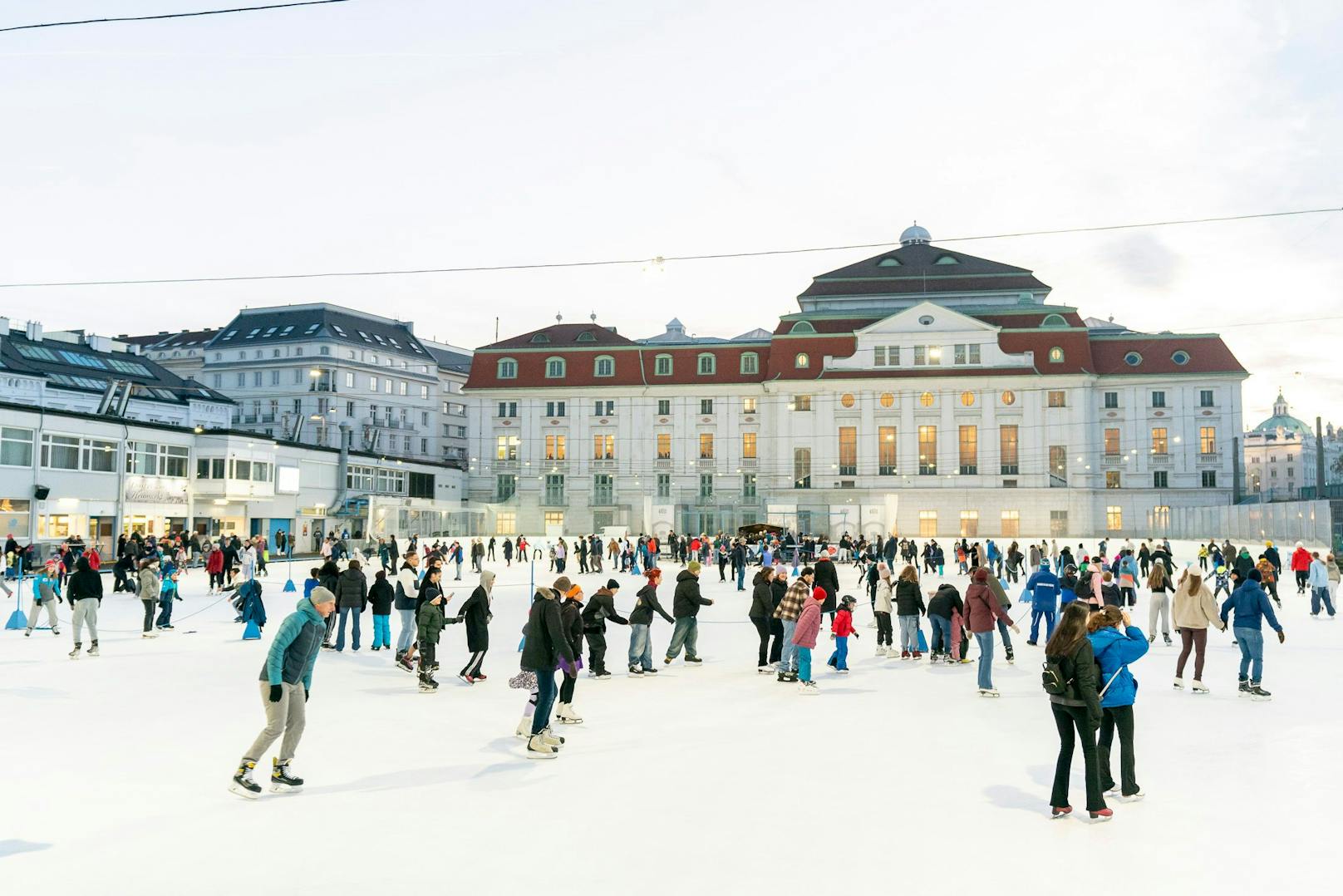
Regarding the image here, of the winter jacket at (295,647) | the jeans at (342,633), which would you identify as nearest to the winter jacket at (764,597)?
the jeans at (342,633)

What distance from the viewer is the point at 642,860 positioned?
6625 millimetres

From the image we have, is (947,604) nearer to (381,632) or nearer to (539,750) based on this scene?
(539,750)

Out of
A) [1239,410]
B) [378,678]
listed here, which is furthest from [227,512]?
[1239,410]

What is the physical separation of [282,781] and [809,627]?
7.28m

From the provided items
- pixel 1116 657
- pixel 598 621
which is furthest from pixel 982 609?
pixel 1116 657

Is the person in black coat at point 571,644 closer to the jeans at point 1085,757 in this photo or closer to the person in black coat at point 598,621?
the person in black coat at point 598,621

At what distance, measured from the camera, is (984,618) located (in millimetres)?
13180

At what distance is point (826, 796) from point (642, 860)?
2.13 metres

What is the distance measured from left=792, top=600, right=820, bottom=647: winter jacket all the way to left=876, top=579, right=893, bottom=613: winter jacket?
4277 mm

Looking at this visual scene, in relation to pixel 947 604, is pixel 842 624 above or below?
below

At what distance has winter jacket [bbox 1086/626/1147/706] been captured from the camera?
7541 mm

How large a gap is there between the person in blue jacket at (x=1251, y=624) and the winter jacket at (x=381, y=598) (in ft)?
40.5

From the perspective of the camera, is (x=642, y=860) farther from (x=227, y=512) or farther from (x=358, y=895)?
(x=227, y=512)

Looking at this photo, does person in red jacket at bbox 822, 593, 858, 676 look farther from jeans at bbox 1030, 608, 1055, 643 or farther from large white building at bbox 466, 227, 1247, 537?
large white building at bbox 466, 227, 1247, 537
